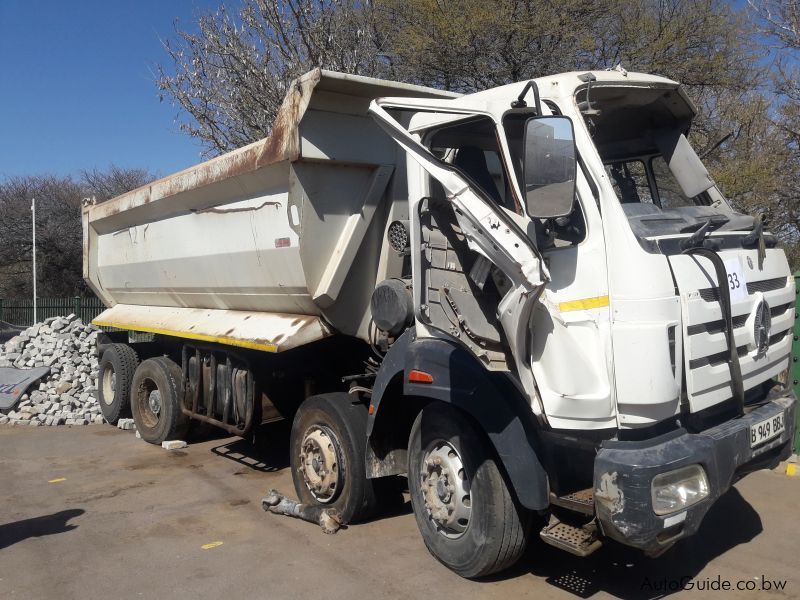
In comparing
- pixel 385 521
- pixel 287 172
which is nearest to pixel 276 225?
pixel 287 172

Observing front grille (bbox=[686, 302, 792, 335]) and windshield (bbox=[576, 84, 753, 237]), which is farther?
windshield (bbox=[576, 84, 753, 237])

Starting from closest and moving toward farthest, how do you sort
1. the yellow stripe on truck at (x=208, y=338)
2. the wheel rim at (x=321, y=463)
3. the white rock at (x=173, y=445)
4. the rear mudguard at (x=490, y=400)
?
the rear mudguard at (x=490, y=400) → the wheel rim at (x=321, y=463) → the yellow stripe on truck at (x=208, y=338) → the white rock at (x=173, y=445)

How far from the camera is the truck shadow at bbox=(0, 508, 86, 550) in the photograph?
18.0ft

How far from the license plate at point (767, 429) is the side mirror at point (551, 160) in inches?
64.2

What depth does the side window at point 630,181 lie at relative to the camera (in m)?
4.14

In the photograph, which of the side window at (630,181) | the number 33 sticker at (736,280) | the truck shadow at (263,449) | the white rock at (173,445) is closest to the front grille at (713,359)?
the number 33 sticker at (736,280)

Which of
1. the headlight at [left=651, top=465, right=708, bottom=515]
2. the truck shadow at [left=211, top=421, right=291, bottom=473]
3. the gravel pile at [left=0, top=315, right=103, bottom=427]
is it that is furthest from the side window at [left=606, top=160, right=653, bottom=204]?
the gravel pile at [left=0, top=315, right=103, bottom=427]

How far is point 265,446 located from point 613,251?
5.66m

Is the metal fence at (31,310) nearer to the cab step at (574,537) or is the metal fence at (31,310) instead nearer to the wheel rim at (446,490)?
the wheel rim at (446,490)

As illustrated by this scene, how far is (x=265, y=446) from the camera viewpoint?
819 cm

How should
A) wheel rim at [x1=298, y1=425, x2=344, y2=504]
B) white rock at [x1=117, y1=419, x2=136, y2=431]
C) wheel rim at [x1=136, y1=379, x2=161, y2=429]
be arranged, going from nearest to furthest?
wheel rim at [x1=298, y1=425, x2=344, y2=504]
wheel rim at [x1=136, y1=379, x2=161, y2=429]
white rock at [x1=117, y1=419, x2=136, y2=431]

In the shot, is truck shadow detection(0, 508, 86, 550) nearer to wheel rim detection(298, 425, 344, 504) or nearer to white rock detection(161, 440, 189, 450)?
wheel rim detection(298, 425, 344, 504)

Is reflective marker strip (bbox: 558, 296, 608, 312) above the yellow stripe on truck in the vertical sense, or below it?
above

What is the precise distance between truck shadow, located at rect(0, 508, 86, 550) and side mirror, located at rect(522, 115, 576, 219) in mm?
4524
